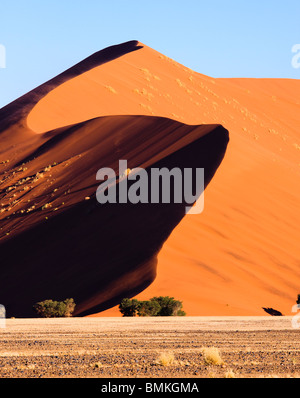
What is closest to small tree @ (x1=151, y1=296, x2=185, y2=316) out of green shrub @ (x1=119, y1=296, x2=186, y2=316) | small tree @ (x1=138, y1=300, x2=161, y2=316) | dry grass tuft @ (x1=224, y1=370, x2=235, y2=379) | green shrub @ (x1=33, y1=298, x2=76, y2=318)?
green shrub @ (x1=119, y1=296, x2=186, y2=316)

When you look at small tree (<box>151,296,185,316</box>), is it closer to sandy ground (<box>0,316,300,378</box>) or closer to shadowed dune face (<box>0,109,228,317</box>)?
shadowed dune face (<box>0,109,228,317</box>)

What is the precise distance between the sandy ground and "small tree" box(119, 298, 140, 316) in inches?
189

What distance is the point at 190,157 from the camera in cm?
5312

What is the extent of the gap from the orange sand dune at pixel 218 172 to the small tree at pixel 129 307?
0.90 metres

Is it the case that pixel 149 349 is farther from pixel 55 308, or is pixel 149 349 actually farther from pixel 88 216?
pixel 88 216

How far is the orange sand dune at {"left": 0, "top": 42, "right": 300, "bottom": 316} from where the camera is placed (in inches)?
1617

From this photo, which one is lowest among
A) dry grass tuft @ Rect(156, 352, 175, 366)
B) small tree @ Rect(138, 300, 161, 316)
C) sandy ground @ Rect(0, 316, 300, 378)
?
small tree @ Rect(138, 300, 161, 316)

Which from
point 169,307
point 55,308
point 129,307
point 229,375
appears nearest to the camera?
point 229,375

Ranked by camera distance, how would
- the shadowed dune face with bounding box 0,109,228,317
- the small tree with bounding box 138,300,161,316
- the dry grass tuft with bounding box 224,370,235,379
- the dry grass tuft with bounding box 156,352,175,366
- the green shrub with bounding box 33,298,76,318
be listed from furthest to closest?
1. the shadowed dune face with bounding box 0,109,228,317
2. the green shrub with bounding box 33,298,76,318
3. the small tree with bounding box 138,300,161,316
4. the dry grass tuft with bounding box 156,352,175,366
5. the dry grass tuft with bounding box 224,370,235,379

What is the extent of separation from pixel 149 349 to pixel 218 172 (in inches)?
1308

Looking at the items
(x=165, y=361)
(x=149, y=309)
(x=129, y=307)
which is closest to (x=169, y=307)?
(x=149, y=309)

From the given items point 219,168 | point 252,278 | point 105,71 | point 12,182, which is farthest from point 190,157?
point 105,71

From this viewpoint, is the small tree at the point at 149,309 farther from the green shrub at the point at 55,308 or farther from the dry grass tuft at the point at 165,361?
the dry grass tuft at the point at 165,361

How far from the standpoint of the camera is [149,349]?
18828 mm
